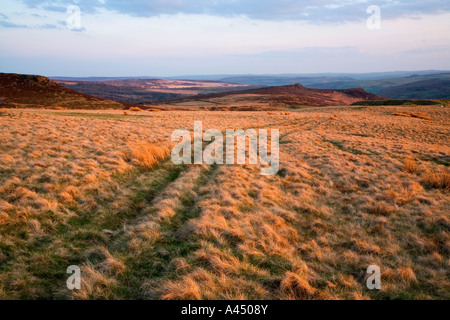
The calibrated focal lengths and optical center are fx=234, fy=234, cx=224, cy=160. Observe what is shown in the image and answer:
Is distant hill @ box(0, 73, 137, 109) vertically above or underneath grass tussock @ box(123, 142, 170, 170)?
above

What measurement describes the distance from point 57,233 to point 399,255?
7.81 m

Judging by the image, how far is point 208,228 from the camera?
5.79 metres

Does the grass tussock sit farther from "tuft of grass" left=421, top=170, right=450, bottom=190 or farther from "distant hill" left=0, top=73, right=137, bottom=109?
"distant hill" left=0, top=73, right=137, bottom=109

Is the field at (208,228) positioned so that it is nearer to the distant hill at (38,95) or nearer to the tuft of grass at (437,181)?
the tuft of grass at (437,181)

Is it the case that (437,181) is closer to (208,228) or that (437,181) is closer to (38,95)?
(208,228)

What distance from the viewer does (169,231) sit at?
584 cm

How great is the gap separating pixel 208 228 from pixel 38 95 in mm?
56583

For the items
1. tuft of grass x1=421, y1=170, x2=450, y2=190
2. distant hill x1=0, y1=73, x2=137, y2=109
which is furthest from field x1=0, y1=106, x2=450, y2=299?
distant hill x1=0, y1=73, x2=137, y2=109

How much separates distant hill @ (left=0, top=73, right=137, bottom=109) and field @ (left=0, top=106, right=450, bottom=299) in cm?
3752

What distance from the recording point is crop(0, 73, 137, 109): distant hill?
1642 inches

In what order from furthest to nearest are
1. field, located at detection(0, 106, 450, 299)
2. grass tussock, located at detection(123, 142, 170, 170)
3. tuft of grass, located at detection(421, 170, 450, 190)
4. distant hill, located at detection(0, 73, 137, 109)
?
distant hill, located at detection(0, 73, 137, 109) → grass tussock, located at detection(123, 142, 170, 170) → tuft of grass, located at detection(421, 170, 450, 190) → field, located at detection(0, 106, 450, 299)

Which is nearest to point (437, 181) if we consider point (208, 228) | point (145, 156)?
point (208, 228)
